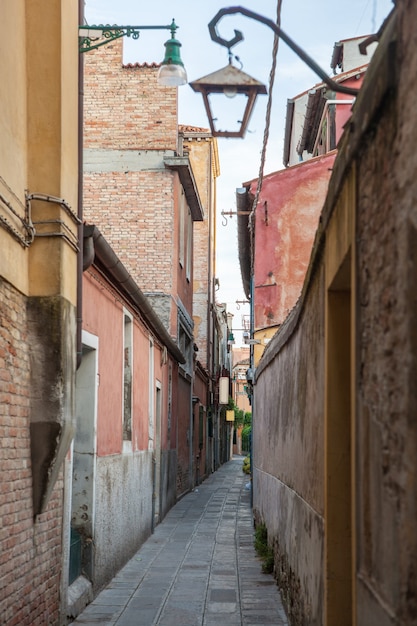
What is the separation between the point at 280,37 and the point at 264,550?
8.28 metres

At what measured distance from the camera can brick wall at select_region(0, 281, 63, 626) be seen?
20.0 feet

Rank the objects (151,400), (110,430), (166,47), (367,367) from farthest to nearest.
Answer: (151,400) → (110,430) → (166,47) → (367,367)

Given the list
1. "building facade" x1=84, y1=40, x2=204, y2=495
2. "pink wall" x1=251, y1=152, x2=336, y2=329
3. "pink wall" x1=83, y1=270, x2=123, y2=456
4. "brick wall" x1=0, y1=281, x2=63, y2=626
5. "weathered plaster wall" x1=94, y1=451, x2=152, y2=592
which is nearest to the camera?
"brick wall" x1=0, y1=281, x2=63, y2=626

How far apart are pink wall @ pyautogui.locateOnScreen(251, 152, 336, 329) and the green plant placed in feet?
28.0

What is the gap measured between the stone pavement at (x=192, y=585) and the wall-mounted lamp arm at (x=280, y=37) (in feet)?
16.5

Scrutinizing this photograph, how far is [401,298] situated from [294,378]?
522 centimetres

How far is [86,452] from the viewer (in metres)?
9.19

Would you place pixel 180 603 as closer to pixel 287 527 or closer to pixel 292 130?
pixel 287 527

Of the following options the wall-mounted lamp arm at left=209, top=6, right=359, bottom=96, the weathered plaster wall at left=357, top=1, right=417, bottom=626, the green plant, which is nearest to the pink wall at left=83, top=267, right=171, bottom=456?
the green plant

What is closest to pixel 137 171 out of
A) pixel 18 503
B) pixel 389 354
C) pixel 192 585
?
pixel 192 585

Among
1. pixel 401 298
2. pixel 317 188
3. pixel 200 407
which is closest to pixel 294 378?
pixel 401 298

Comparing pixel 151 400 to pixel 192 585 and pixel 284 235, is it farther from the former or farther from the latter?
pixel 284 235

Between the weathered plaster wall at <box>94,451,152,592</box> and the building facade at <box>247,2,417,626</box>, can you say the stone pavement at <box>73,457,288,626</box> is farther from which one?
the building facade at <box>247,2,417,626</box>

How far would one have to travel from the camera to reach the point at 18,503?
641 cm
